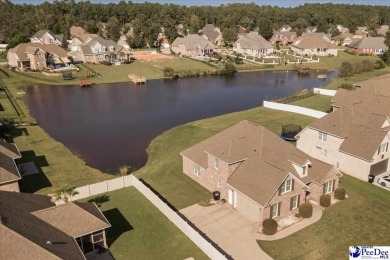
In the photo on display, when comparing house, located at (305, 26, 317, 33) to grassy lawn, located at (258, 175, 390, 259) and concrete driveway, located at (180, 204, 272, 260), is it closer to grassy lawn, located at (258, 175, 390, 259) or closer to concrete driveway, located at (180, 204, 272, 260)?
grassy lawn, located at (258, 175, 390, 259)

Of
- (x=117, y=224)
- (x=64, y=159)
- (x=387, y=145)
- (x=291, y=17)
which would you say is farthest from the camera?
(x=291, y=17)

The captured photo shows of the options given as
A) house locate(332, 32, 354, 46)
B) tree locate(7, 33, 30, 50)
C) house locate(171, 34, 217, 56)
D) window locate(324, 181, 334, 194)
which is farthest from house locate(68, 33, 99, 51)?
window locate(324, 181, 334, 194)

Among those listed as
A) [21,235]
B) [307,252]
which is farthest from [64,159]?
[307,252]

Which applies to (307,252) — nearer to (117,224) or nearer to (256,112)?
(117,224)

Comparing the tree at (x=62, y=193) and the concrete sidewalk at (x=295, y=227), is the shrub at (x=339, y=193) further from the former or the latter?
the tree at (x=62, y=193)

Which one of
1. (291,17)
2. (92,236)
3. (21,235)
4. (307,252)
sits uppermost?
(291,17)

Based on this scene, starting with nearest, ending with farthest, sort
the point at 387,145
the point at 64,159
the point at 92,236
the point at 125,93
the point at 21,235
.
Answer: the point at 21,235
the point at 92,236
the point at 387,145
the point at 64,159
the point at 125,93

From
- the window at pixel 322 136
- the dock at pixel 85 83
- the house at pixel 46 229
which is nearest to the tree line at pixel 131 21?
the dock at pixel 85 83
